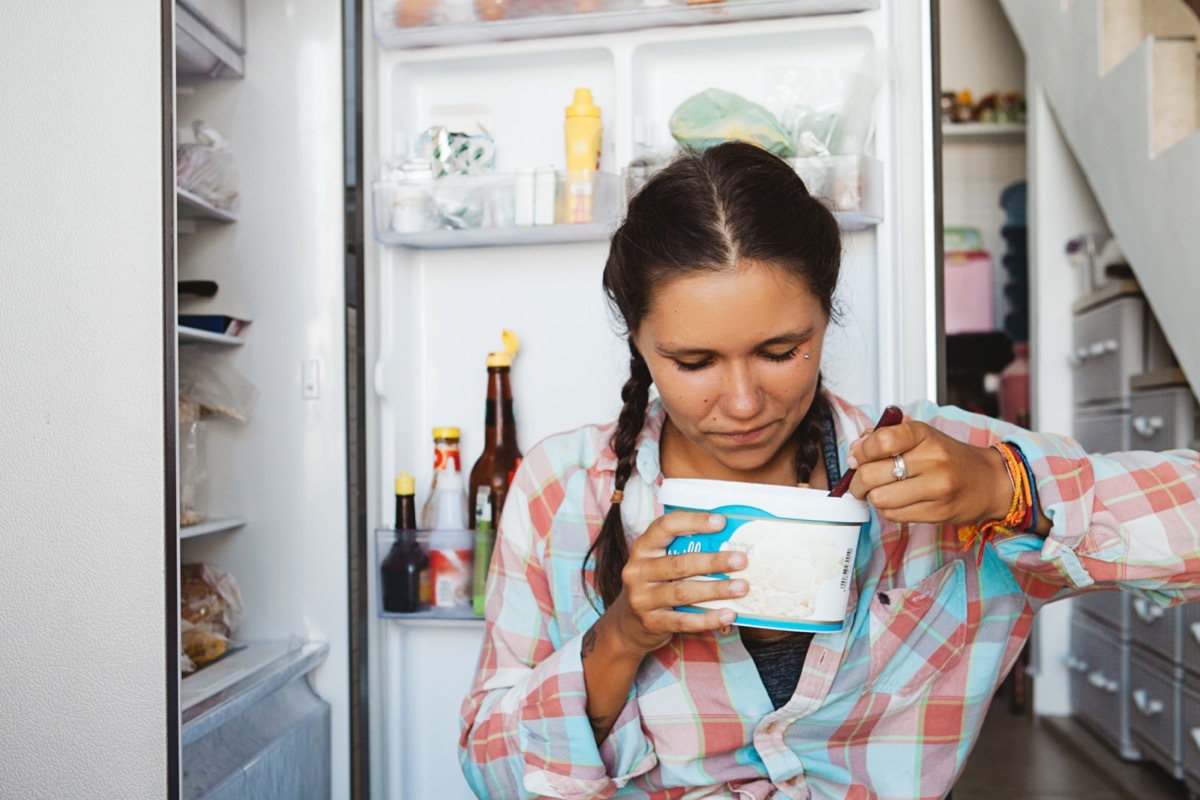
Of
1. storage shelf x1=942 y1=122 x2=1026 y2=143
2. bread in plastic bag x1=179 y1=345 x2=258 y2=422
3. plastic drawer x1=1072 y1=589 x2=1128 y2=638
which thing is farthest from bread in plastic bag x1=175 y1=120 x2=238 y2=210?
storage shelf x1=942 y1=122 x2=1026 y2=143

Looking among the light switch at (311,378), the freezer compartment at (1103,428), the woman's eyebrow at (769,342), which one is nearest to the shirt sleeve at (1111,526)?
the woman's eyebrow at (769,342)

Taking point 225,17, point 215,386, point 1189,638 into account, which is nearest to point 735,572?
point 215,386

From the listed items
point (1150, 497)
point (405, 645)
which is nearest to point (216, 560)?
point (405, 645)

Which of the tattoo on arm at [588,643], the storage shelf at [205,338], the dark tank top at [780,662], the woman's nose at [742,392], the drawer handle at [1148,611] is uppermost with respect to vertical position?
the storage shelf at [205,338]

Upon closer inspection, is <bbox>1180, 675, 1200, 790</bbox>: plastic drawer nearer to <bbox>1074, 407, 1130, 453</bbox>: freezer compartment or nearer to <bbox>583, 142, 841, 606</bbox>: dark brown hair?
<bbox>1074, 407, 1130, 453</bbox>: freezer compartment

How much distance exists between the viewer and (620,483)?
3.77ft

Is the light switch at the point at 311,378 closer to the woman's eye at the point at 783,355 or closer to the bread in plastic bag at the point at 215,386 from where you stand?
the bread in plastic bag at the point at 215,386

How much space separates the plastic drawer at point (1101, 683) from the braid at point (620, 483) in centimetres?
211

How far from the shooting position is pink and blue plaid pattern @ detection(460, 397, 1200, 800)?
1047mm

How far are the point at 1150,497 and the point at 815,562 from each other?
327 millimetres

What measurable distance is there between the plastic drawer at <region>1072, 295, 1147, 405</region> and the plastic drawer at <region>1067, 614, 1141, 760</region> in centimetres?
65

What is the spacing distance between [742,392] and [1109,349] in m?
2.26

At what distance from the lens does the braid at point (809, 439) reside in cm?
115

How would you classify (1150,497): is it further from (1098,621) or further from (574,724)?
(1098,621)
